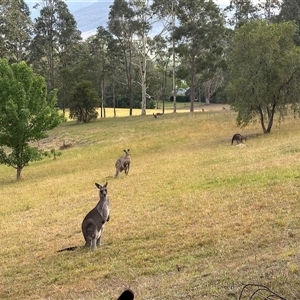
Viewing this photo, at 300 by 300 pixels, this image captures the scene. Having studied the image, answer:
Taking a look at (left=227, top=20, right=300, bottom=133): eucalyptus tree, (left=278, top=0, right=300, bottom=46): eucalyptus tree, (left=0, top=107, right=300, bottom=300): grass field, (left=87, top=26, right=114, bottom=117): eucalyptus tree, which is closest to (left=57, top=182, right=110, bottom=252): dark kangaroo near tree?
(left=0, top=107, right=300, bottom=300): grass field

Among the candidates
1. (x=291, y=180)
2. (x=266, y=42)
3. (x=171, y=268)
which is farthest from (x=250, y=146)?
(x=171, y=268)

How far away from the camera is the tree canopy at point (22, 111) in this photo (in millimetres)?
25688

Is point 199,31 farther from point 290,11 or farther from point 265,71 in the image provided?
point 265,71

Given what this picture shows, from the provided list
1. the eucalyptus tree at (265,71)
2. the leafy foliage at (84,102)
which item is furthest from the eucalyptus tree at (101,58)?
the eucalyptus tree at (265,71)

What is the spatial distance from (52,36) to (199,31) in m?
22.0

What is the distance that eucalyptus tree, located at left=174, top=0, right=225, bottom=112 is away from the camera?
175ft

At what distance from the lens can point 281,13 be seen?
55.7 m

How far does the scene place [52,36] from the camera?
2491 inches

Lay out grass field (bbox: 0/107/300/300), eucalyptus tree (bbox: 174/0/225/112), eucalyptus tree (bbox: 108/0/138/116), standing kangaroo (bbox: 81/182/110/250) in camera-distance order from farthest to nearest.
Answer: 1. eucalyptus tree (bbox: 108/0/138/116)
2. eucalyptus tree (bbox: 174/0/225/112)
3. standing kangaroo (bbox: 81/182/110/250)
4. grass field (bbox: 0/107/300/300)

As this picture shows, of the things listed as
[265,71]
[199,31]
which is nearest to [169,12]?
[199,31]

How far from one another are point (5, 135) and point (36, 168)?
525 cm

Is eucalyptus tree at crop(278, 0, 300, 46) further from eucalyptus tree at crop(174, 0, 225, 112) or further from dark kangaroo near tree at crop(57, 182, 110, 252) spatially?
dark kangaroo near tree at crop(57, 182, 110, 252)

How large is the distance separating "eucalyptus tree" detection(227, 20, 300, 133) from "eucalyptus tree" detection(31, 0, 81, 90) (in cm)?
3687

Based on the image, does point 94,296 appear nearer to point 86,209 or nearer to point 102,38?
point 86,209
